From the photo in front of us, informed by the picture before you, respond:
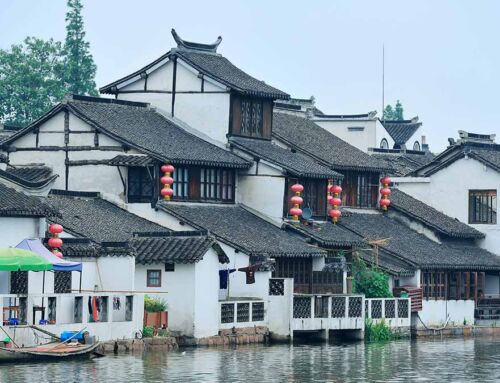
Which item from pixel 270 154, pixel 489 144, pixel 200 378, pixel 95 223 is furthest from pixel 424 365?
pixel 489 144

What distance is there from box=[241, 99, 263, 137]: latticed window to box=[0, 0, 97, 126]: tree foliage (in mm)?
29931

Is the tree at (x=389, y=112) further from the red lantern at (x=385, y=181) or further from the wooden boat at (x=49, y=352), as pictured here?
the wooden boat at (x=49, y=352)

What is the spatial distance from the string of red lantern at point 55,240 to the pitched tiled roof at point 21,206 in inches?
19.8

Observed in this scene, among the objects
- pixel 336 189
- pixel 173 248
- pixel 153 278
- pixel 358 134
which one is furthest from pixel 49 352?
pixel 358 134

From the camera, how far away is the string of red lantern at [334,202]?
79.2m

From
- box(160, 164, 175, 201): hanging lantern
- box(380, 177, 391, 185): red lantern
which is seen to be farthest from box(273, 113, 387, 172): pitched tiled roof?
box(160, 164, 175, 201): hanging lantern

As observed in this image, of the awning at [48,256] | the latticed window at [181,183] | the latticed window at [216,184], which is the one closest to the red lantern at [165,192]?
the latticed window at [181,183]

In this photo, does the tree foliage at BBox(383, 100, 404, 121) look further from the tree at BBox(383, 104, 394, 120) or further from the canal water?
the canal water

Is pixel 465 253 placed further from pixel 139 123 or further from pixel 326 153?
pixel 139 123

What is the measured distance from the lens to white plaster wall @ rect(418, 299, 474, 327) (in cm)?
7719

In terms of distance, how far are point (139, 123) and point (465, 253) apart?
17447 millimetres

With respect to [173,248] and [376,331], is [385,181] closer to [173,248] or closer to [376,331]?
[376,331]

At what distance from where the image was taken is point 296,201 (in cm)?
7525

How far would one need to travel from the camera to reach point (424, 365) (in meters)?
58.0
